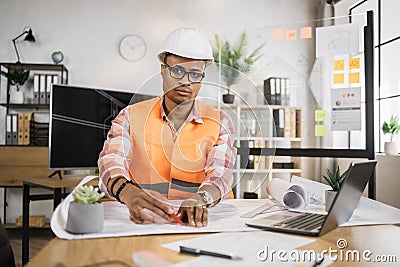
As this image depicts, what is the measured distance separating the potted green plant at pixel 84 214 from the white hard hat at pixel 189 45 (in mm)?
385

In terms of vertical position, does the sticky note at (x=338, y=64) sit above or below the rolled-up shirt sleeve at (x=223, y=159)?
above

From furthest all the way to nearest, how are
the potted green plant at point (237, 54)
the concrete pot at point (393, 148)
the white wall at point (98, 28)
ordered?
the white wall at point (98, 28) → the concrete pot at point (393, 148) → the potted green plant at point (237, 54)

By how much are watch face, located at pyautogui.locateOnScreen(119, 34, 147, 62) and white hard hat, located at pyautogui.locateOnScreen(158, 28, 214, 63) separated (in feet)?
11.7

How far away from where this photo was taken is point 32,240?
4.04 m

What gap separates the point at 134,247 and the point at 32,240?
Result: 3446 millimetres

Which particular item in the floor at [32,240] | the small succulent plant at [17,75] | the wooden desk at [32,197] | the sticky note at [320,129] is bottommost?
the floor at [32,240]

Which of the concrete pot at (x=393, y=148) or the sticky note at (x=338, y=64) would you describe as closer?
the sticky note at (x=338, y=64)

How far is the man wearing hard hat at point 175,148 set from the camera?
1131 millimetres

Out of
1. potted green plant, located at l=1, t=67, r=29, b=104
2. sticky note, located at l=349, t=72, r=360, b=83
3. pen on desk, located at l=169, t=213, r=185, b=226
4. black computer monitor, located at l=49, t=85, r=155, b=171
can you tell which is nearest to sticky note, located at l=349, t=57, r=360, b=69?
sticky note, located at l=349, t=72, r=360, b=83

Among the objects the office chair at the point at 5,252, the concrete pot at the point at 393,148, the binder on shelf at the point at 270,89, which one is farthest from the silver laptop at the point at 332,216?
the concrete pot at the point at 393,148

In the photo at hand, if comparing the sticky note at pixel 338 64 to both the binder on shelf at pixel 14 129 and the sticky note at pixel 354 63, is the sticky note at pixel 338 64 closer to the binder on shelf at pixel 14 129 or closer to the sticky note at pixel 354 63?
the sticky note at pixel 354 63

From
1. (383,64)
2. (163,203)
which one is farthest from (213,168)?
(383,64)

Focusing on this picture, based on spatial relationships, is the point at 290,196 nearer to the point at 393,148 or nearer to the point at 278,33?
the point at 278,33

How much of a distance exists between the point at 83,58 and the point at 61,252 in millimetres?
3965
